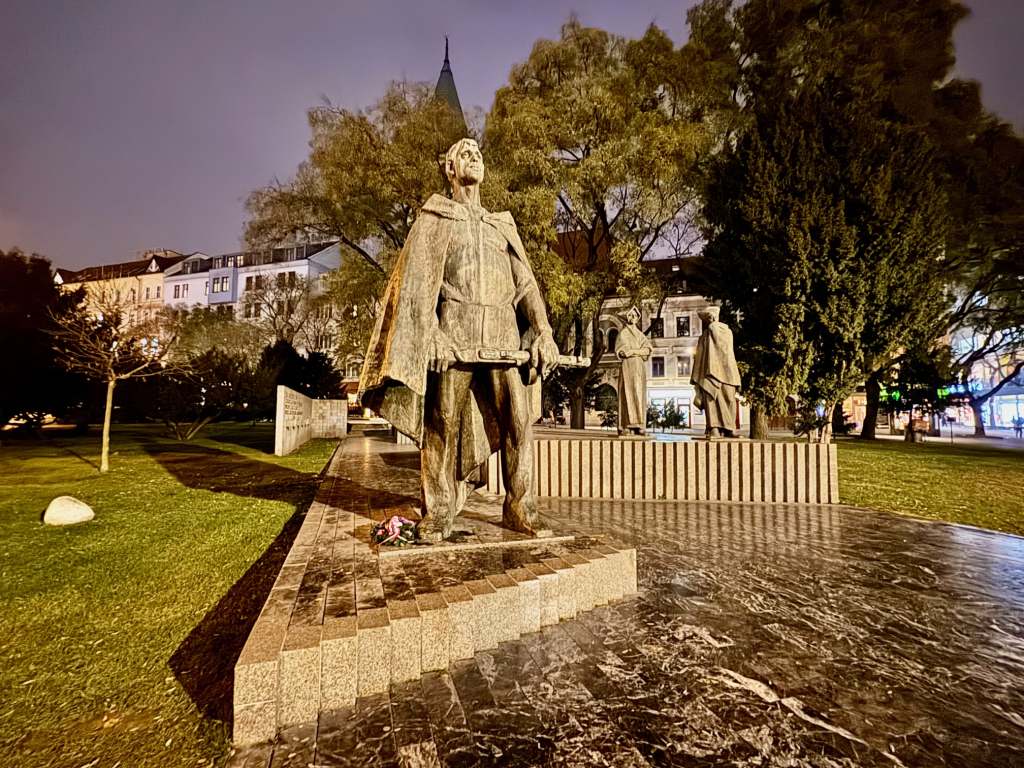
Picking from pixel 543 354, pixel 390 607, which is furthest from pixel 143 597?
pixel 543 354

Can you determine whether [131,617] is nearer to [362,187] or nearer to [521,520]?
[521,520]

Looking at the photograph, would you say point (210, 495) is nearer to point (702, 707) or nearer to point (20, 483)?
point (20, 483)

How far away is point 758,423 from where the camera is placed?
651 inches

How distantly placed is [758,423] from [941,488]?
7.98 metres

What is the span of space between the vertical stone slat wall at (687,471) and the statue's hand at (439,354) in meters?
3.43

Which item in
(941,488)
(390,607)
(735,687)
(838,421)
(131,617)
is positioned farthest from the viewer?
(838,421)

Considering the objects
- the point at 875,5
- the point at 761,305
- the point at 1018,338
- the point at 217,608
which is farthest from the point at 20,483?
the point at 1018,338

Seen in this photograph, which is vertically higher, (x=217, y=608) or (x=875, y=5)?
(x=875, y=5)

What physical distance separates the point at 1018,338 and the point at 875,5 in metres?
20.7

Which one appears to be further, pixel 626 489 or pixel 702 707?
pixel 626 489

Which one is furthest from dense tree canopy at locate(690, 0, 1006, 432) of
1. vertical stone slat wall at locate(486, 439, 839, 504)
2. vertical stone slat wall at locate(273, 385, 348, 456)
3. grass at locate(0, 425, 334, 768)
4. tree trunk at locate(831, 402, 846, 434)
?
grass at locate(0, 425, 334, 768)

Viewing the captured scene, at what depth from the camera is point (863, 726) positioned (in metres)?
1.88

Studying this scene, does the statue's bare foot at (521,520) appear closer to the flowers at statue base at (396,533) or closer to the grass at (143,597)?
the flowers at statue base at (396,533)

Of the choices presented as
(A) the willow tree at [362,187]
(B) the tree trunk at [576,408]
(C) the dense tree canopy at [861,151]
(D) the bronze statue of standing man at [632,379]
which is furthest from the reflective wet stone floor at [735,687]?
(B) the tree trunk at [576,408]
